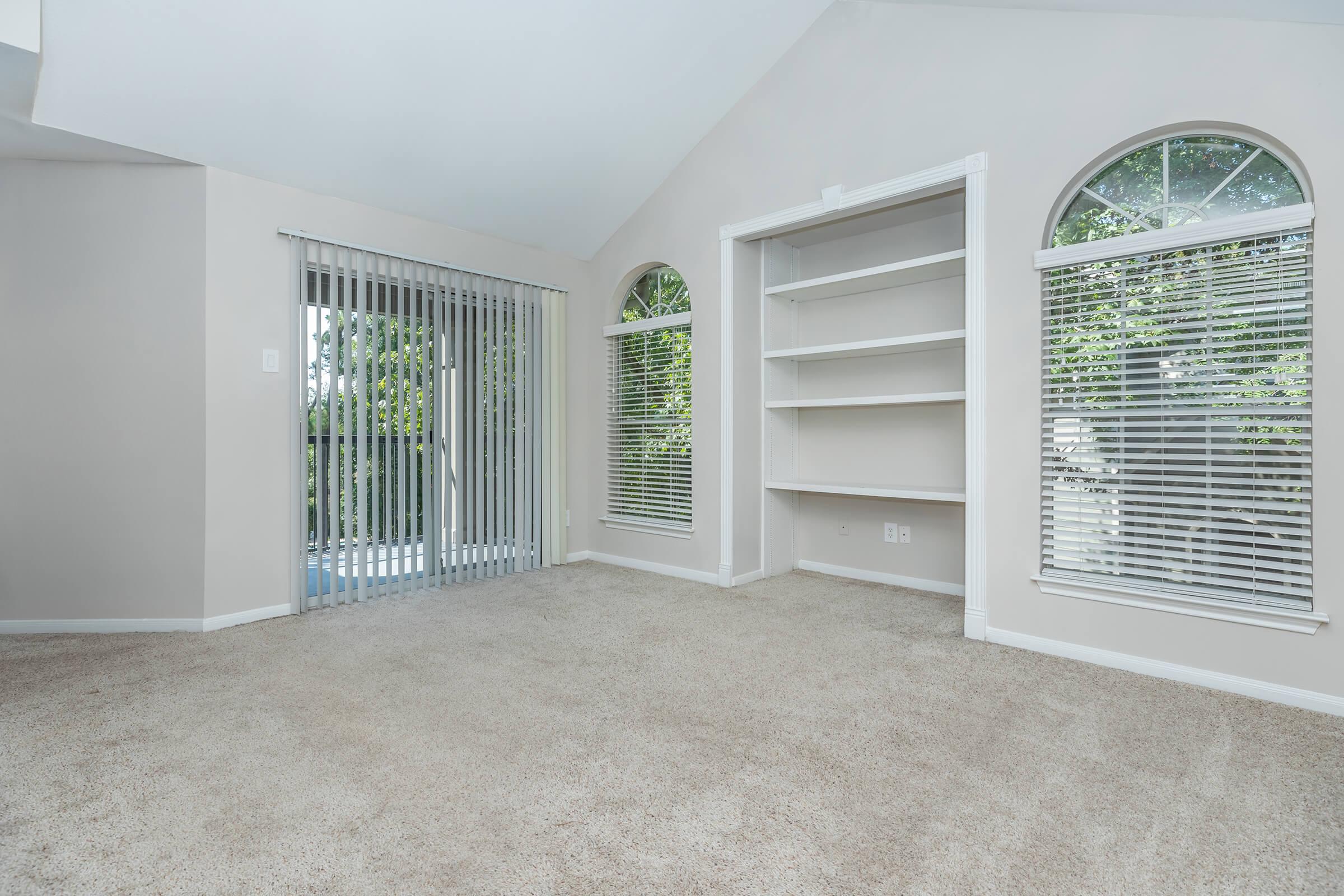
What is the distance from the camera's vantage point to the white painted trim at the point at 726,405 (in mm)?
4105

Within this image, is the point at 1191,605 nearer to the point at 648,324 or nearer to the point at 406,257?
the point at 648,324

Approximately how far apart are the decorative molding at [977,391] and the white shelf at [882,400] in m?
0.15

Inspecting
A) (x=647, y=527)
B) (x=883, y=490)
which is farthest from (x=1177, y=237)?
(x=647, y=527)

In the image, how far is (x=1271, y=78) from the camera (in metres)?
2.37

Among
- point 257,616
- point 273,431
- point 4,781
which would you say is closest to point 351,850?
point 4,781

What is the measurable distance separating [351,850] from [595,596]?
2355 millimetres

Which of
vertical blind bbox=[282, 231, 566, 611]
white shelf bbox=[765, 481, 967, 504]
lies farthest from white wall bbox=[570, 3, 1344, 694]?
vertical blind bbox=[282, 231, 566, 611]

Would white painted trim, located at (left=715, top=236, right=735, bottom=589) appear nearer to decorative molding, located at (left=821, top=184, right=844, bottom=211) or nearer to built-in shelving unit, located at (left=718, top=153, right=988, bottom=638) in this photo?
built-in shelving unit, located at (left=718, top=153, right=988, bottom=638)

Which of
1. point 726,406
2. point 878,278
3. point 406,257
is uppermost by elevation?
point 406,257

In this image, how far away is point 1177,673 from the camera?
254cm

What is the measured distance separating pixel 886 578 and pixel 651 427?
1809 mm

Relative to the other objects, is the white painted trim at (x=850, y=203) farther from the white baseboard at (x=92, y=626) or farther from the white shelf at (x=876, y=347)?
the white baseboard at (x=92, y=626)

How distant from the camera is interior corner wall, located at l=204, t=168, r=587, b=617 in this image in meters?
3.23

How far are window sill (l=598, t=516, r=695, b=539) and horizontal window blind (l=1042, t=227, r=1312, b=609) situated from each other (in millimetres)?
2129
